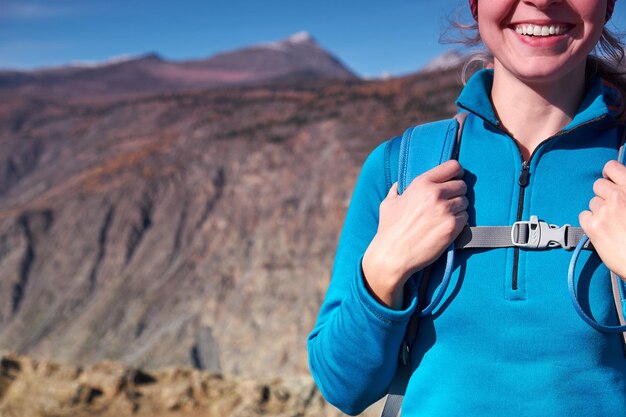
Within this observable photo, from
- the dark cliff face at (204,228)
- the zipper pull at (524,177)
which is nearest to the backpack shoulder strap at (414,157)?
the zipper pull at (524,177)

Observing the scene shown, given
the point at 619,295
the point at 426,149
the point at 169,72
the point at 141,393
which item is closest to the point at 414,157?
the point at 426,149

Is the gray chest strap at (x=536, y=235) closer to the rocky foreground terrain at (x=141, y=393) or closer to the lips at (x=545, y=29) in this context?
the lips at (x=545, y=29)

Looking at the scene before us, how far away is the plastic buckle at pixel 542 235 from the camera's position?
3.38 ft

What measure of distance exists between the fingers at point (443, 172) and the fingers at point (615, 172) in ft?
0.75

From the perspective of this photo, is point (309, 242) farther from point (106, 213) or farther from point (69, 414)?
point (69, 414)

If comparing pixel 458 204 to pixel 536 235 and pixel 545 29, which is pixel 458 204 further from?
pixel 545 29

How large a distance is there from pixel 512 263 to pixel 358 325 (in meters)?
0.26

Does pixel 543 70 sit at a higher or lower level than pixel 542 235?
Result: higher

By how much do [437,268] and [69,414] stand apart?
4.93m

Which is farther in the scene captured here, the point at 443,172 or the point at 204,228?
the point at 204,228

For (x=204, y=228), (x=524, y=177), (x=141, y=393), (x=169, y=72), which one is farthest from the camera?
(x=169, y=72)

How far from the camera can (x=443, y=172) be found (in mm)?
1073

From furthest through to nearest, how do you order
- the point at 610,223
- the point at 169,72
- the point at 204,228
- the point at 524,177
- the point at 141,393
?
the point at 169,72 → the point at 204,228 → the point at 141,393 → the point at 524,177 → the point at 610,223

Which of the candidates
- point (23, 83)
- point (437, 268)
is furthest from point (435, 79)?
point (23, 83)
